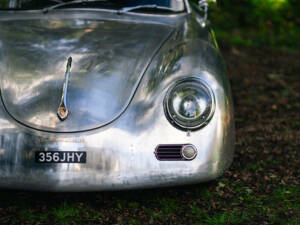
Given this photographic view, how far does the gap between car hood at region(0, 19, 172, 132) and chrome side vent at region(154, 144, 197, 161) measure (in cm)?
35

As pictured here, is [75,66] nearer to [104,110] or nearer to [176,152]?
[104,110]

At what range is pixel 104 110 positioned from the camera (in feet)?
9.78

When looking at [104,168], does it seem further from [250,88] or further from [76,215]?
[250,88]

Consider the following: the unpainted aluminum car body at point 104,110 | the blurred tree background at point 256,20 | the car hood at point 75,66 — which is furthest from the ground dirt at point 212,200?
the blurred tree background at point 256,20

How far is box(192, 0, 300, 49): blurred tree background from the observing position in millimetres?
10930

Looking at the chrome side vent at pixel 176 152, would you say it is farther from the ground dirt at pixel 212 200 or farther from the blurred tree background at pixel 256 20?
the blurred tree background at pixel 256 20

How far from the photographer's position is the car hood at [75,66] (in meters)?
2.96

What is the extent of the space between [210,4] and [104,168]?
247 centimetres

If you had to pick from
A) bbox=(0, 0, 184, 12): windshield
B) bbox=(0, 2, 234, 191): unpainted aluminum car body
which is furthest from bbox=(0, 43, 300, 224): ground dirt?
bbox=(0, 0, 184, 12): windshield

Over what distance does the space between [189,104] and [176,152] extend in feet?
0.97

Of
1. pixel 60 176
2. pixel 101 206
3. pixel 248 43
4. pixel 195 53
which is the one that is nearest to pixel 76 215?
pixel 101 206

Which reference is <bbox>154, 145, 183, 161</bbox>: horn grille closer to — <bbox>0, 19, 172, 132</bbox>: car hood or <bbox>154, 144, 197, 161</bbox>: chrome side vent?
<bbox>154, 144, 197, 161</bbox>: chrome side vent

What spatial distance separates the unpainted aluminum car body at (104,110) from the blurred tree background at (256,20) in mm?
7553

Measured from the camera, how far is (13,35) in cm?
355
